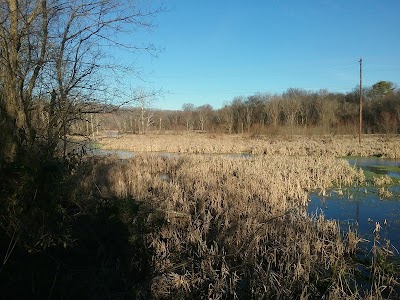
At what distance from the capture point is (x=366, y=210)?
29.0 ft

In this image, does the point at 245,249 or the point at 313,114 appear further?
the point at 313,114

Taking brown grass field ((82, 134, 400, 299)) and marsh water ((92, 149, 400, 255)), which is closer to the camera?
brown grass field ((82, 134, 400, 299))

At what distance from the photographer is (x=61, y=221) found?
3.93m

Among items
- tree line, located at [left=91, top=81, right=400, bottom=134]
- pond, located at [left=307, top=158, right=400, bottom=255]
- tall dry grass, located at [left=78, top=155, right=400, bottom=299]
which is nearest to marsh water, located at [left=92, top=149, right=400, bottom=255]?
pond, located at [left=307, top=158, right=400, bottom=255]

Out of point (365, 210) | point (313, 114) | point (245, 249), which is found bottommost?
point (365, 210)

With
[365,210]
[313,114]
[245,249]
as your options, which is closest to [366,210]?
[365,210]

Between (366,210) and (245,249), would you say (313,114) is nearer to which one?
(366,210)

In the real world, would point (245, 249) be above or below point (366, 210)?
above

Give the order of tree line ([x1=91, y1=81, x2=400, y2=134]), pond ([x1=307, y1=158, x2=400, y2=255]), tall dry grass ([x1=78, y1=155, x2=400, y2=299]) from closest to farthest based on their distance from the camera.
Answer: tall dry grass ([x1=78, y1=155, x2=400, y2=299])
pond ([x1=307, y1=158, x2=400, y2=255])
tree line ([x1=91, y1=81, x2=400, y2=134])

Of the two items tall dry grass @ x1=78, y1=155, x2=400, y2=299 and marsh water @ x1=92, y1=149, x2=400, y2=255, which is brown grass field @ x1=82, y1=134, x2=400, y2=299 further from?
marsh water @ x1=92, y1=149, x2=400, y2=255

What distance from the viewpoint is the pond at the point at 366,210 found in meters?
6.80

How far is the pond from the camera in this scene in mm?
6797

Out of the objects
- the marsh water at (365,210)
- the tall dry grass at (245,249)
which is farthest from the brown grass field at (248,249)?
the marsh water at (365,210)

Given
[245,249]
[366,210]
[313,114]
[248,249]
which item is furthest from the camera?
[313,114]
